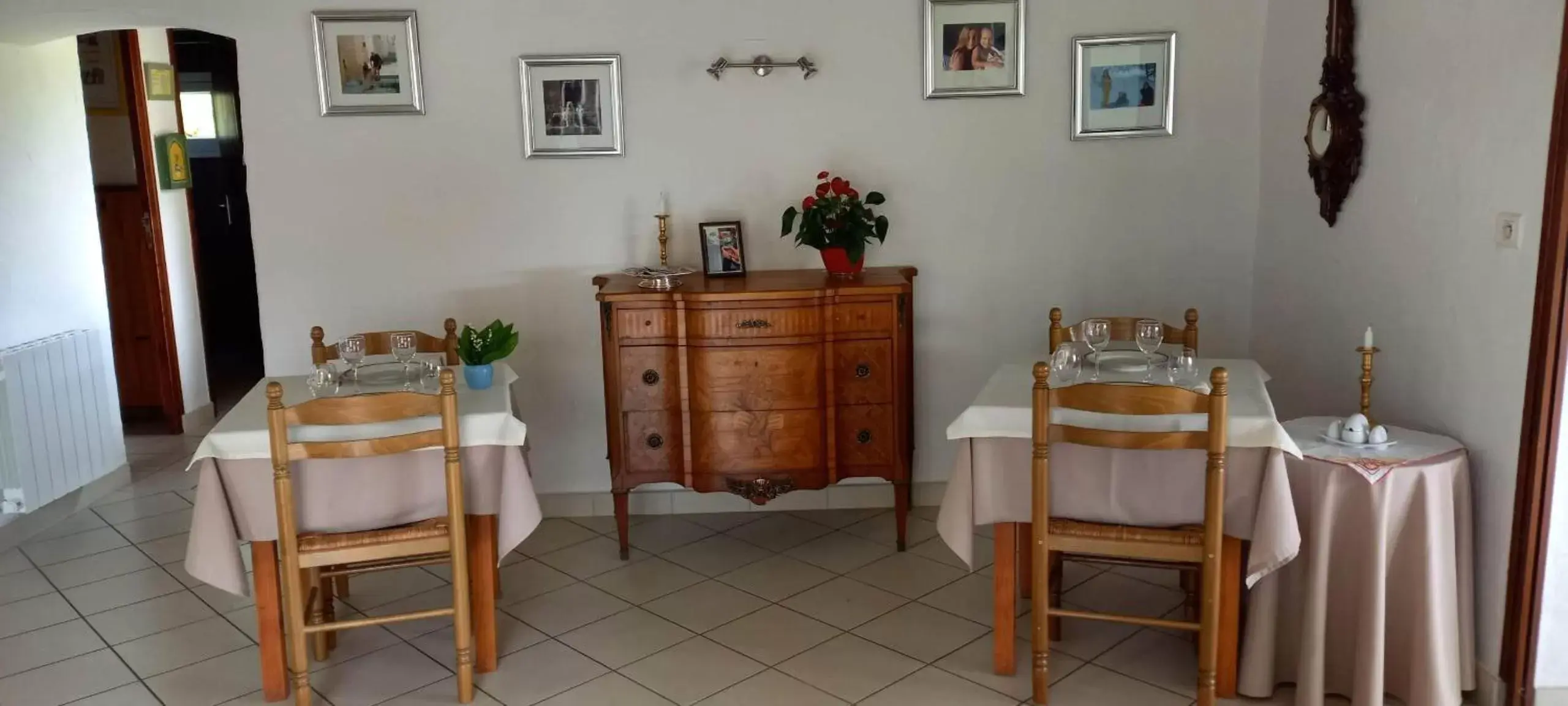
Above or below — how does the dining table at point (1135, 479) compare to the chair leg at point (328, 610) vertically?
above

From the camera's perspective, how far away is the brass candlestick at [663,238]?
4527 mm

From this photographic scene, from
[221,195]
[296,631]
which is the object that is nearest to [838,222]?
[296,631]

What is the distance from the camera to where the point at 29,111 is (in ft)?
16.4

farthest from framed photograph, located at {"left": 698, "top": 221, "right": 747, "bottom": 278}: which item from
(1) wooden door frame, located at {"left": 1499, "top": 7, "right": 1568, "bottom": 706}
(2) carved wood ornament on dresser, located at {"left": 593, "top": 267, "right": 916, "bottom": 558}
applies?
(1) wooden door frame, located at {"left": 1499, "top": 7, "right": 1568, "bottom": 706}

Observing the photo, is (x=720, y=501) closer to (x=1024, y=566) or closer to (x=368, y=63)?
(x=1024, y=566)

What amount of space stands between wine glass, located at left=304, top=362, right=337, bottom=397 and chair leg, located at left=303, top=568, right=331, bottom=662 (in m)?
0.54

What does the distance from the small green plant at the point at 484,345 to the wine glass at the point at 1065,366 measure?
1.59 meters

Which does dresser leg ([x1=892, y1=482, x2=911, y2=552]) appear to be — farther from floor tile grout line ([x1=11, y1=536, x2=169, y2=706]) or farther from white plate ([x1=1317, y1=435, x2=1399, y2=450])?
floor tile grout line ([x1=11, y1=536, x2=169, y2=706])

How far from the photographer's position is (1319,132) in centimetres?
392

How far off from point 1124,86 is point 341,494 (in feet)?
10.4

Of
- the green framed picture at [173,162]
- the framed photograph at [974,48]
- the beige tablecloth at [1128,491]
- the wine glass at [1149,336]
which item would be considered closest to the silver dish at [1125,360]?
the wine glass at [1149,336]

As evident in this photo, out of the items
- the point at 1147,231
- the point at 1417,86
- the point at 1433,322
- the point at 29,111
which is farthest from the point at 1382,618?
the point at 29,111

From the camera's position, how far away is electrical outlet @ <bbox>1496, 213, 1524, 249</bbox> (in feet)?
9.41

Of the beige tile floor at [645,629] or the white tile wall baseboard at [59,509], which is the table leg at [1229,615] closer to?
the beige tile floor at [645,629]
